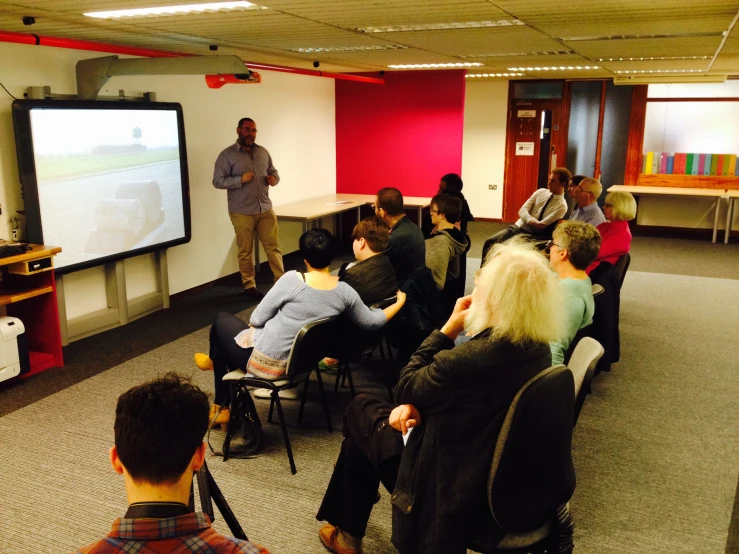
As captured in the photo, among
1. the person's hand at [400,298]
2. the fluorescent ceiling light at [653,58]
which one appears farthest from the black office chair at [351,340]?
the fluorescent ceiling light at [653,58]

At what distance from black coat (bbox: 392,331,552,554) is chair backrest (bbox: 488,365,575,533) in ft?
0.13

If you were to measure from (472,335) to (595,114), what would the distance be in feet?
30.0

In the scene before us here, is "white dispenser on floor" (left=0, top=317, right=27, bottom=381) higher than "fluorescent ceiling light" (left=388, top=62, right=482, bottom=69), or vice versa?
"fluorescent ceiling light" (left=388, top=62, right=482, bottom=69)

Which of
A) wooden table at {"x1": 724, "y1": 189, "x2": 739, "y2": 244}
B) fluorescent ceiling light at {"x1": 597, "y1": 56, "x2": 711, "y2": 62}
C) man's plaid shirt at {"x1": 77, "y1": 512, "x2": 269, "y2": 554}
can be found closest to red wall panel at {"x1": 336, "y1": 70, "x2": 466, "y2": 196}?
fluorescent ceiling light at {"x1": 597, "y1": 56, "x2": 711, "y2": 62}

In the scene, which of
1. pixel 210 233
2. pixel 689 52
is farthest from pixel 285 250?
pixel 689 52

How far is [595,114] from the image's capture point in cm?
1011

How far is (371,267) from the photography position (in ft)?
12.0

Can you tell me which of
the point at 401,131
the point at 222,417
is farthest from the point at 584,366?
the point at 401,131

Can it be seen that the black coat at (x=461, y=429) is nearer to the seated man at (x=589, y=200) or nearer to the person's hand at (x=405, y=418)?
the person's hand at (x=405, y=418)

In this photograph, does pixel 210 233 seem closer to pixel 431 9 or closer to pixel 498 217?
pixel 431 9

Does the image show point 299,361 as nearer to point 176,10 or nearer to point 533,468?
point 533,468

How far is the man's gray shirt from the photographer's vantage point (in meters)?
6.06

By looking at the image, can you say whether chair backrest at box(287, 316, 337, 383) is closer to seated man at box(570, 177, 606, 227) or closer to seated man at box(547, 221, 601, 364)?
seated man at box(547, 221, 601, 364)

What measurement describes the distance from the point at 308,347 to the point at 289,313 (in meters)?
0.18
